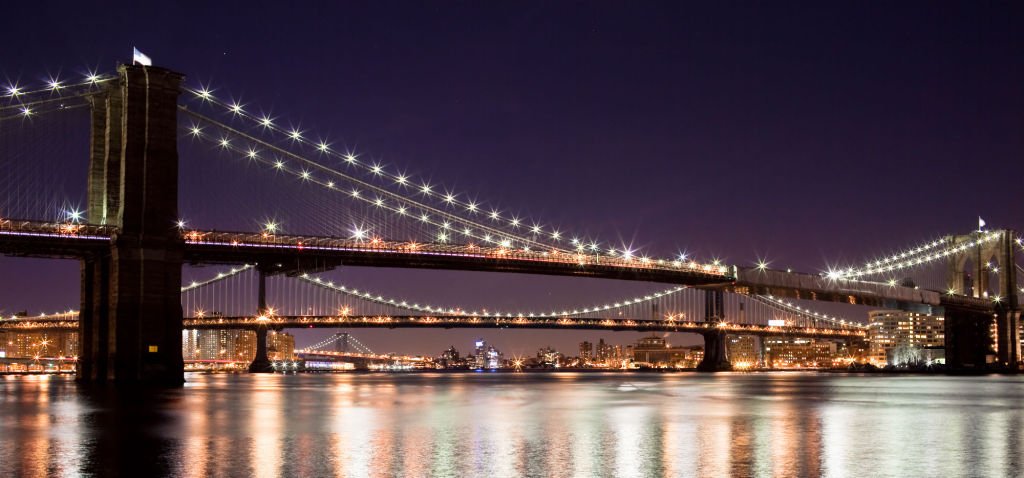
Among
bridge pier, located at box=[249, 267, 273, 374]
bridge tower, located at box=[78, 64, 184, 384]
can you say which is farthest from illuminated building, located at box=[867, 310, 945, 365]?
bridge tower, located at box=[78, 64, 184, 384]

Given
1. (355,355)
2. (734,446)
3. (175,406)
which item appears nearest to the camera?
(734,446)

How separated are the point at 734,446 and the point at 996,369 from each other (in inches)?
2920

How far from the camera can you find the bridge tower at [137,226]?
1736 inches

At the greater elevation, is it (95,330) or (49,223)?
(49,223)

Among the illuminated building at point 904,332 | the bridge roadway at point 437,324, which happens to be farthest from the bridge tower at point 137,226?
the illuminated building at point 904,332

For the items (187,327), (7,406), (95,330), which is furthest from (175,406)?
(187,327)

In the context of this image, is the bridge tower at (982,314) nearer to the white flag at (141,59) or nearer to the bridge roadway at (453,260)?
the bridge roadway at (453,260)

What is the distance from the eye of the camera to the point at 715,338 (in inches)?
4464

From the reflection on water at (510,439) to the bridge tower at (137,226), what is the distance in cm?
1266

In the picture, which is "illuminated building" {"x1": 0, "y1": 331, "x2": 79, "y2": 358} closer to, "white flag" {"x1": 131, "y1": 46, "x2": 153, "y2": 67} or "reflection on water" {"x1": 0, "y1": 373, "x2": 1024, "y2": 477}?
"white flag" {"x1": 131, "y1": 46, "x2": 153, "y2": 67}

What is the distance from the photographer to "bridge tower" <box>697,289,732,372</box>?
11194cm

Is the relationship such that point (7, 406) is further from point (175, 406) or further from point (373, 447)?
point (373, 447)

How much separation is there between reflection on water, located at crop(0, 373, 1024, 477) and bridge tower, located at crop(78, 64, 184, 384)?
12657 mm

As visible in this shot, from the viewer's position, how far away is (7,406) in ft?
102
